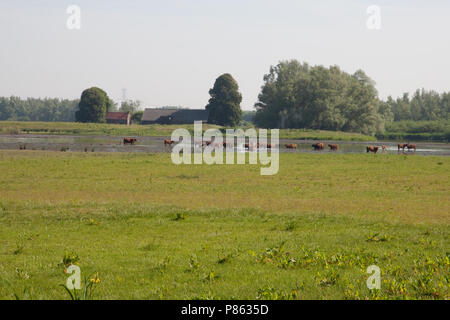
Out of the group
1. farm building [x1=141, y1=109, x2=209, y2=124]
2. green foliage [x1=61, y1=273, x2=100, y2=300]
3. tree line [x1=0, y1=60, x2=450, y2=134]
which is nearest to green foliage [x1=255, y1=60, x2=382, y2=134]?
tree line [x1=0, y1=60, x2=450, y2=134]

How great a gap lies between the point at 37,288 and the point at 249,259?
16.5 ft

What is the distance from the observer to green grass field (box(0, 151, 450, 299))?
9812 millimetres

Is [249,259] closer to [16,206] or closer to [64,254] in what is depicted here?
[64,254]

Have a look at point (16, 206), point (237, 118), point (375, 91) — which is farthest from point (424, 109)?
point (16, 206)

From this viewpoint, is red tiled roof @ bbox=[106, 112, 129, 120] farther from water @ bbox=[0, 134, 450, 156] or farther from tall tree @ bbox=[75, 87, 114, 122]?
water @ bbox=[0, 134, 450, 156]

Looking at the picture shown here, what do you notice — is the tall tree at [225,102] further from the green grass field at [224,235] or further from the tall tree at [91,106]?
the green grass field at [224,235]

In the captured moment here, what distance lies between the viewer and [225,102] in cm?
13100

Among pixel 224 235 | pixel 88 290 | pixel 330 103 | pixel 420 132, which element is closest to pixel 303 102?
pixel 330 103

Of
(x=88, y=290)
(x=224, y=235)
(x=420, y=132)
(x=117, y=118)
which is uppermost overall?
(x=117, y=118)

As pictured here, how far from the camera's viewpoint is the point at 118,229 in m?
15.9

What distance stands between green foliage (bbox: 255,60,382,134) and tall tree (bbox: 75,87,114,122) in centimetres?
5205

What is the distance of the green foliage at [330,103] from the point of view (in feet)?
Answer: 369

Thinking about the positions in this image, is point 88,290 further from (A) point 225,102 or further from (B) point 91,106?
(B) point 91,106

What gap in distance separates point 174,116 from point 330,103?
178 feet
